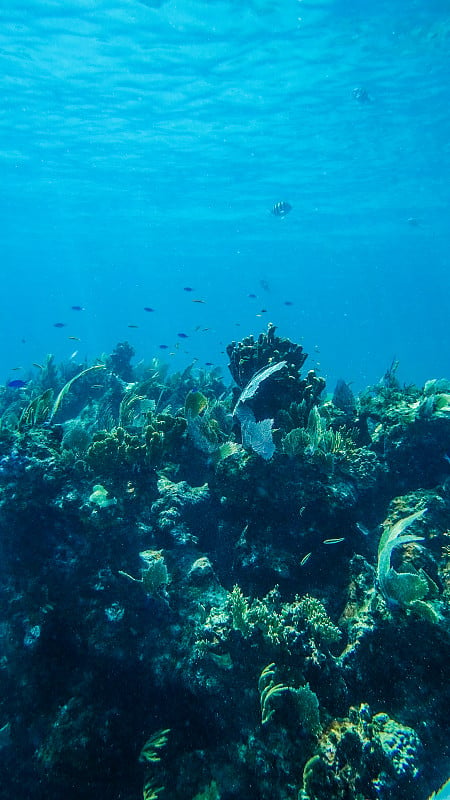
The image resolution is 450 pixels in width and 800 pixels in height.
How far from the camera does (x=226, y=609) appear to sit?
466 centimetres

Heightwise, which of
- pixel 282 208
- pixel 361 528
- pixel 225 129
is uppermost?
pixel 225 129

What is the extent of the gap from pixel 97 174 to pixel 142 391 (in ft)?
98.1

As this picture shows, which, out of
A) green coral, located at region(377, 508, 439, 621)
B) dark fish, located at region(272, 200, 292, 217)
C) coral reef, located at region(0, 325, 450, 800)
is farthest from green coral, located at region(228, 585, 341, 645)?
dark fish, located at region(272, 200, 292, 217)

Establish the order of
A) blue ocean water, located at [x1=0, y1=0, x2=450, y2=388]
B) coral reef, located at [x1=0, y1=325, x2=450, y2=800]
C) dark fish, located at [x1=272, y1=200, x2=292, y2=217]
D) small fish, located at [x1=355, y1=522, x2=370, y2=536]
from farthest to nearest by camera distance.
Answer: blue ocean water, located at [x1=0, y1=0, x2=450, y2=388], dark fish, located at [x1=272, y1=200, x2=292, y2=217], small fish, located at [x1=355, y1=522, x2=370, y2=536], coral reef, located at [x1=0, y1=325, x2=450, y2=800]

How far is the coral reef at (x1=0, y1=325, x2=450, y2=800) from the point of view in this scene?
373cm

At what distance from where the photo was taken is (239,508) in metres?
5.68

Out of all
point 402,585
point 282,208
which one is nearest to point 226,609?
point 402,585

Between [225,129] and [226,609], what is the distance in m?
29.2

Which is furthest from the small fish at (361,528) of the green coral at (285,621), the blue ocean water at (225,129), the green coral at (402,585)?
the blue ocean water at (225,129)

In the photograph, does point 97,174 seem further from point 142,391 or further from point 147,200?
point 142,391

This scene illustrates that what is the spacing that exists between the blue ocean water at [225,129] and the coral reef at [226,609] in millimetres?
7102

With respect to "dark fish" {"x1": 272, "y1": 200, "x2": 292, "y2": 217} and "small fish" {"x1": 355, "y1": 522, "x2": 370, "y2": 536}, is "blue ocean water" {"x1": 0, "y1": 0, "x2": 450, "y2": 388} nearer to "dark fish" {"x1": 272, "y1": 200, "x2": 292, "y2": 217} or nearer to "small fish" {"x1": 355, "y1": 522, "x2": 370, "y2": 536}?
"dark fish" {"x1": 272, "y1": 200, "x2": 292, "y2": 217}

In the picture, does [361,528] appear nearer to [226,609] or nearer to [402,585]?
[402,585]

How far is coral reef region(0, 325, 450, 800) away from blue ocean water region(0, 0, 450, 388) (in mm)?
7102
